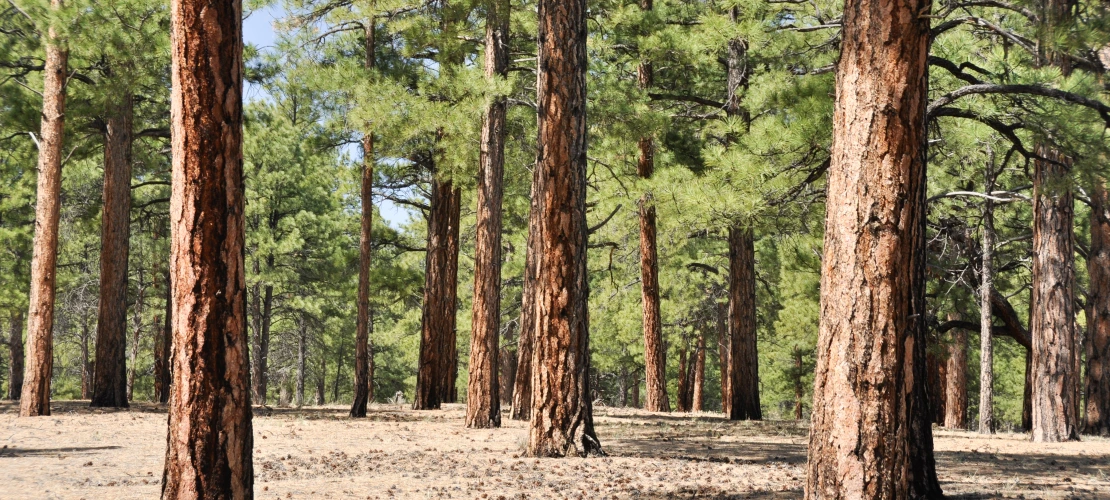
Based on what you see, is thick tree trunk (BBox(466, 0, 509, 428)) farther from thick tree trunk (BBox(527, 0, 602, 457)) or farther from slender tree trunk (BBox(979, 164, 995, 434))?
slender tree trunk (BBox(979, 164, 995, 434))

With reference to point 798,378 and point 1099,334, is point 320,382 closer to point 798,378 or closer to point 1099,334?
point 798,378

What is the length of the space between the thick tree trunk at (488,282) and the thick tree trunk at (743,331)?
529 centimetres

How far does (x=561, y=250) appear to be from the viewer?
8.30 m

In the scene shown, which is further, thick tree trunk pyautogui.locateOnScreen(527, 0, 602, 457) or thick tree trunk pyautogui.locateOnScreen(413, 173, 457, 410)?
thick tree trunk pyautogui.locateOnScreen(413, 173, 457, 410)

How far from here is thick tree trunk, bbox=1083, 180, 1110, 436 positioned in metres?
15.0

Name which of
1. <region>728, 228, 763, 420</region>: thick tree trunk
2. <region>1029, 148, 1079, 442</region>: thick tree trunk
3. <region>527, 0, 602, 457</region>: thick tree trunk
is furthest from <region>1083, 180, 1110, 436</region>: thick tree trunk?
<region>527, 0, 602, 457</region>: thick tree trunk

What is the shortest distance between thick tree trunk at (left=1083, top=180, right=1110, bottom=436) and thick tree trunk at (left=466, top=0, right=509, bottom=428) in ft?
33.9

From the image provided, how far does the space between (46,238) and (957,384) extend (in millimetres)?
19080

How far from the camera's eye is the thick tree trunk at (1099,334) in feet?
49.2

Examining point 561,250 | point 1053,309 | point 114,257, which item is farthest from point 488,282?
point 1053,309

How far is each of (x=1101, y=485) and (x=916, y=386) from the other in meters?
3.06

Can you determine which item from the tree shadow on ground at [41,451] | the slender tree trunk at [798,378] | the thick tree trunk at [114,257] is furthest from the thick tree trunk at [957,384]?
the tree shadow on ground at [41,451]

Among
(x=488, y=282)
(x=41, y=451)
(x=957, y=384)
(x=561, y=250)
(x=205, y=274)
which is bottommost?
(x=41, y=451)

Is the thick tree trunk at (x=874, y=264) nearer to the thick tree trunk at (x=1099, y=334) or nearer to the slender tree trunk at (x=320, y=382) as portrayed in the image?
the thick tree trunk at (x=1099, y=334)
